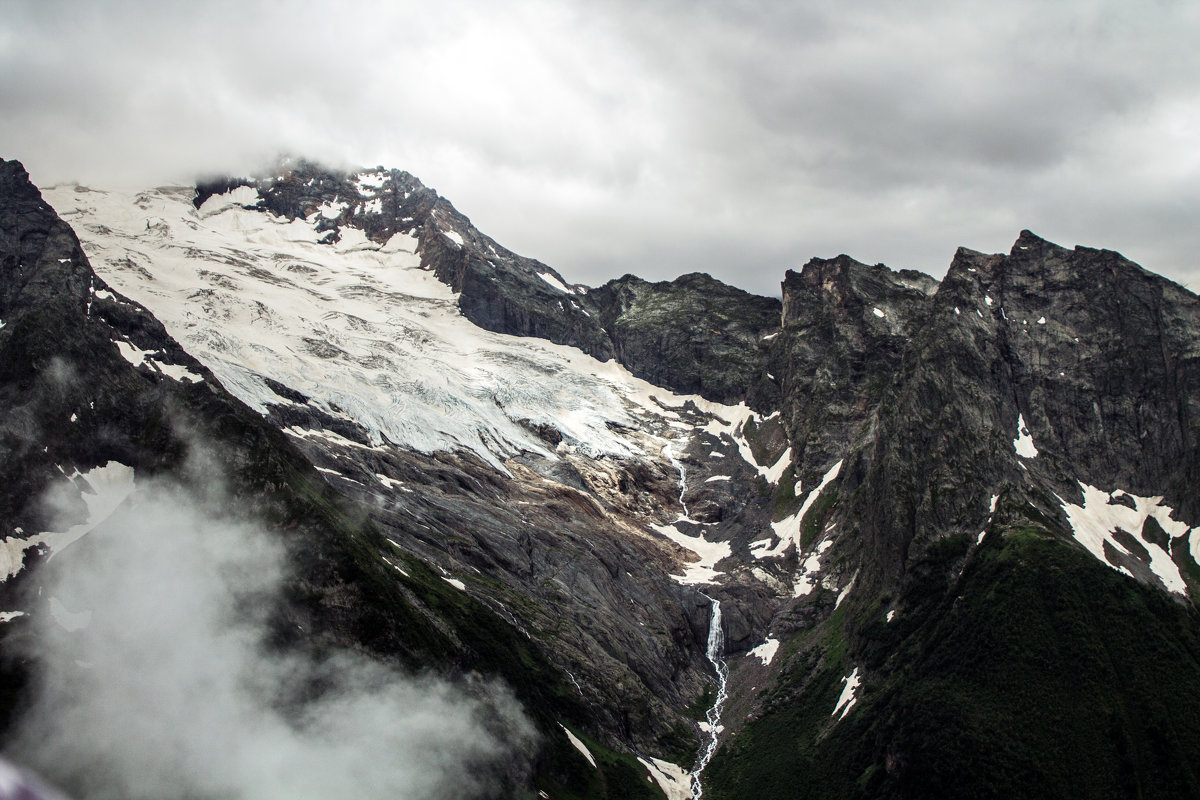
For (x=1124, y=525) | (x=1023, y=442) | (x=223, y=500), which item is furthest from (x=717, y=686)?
(x=223, y=500)

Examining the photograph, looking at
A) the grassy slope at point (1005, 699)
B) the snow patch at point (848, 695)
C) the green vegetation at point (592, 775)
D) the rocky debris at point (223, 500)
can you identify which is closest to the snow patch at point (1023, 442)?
the grassy slope at point (1005, 699)

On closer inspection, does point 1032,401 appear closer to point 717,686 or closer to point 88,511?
point 717,686

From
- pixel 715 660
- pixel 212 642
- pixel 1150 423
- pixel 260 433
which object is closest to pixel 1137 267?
pixel 1150 423

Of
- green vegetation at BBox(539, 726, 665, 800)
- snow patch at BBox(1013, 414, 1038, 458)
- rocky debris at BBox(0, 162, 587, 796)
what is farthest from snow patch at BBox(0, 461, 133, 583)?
snow patch at BBox(1013, 414, 1038, 458)

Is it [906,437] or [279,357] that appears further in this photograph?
[279,357]

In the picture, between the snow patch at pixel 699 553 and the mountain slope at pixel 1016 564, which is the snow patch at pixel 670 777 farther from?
the snow patch at pixel 699 553

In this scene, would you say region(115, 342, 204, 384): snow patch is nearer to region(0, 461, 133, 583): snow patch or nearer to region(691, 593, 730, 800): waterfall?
region(0, 461, 133, 583): snow patch

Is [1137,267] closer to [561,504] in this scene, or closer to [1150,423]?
[1150,423]
